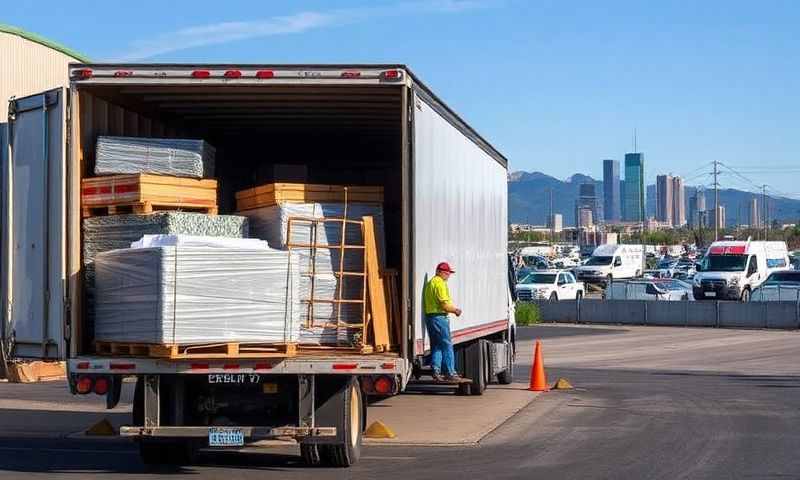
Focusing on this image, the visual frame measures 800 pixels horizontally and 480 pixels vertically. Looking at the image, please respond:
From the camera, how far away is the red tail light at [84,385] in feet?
42.5

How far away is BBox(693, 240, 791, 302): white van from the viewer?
56000mm

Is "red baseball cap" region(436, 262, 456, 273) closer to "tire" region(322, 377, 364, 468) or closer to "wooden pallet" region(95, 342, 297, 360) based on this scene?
"tire" region(322, 377, 364, 468)

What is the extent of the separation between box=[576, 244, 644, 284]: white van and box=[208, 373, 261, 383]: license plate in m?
65.4

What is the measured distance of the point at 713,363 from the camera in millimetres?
30672

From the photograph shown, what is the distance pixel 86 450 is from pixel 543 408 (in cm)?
749

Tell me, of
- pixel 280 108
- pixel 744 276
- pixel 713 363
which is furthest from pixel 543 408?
pixel 744 276

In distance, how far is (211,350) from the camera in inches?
490

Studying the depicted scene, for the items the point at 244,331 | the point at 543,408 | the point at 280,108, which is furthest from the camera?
the point at 543,408

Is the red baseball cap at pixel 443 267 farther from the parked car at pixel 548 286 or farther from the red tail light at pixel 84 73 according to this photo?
the parked car at pixel 548 286

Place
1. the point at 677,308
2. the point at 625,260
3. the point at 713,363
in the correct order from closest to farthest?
1. the point at 713,363
2. the point at 677,308
3. the point at 625,260

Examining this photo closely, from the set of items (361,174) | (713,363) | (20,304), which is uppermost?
(361,174)

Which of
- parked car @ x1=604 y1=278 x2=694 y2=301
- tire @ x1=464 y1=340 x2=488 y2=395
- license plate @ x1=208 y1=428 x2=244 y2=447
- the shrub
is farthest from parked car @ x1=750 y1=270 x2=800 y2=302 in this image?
license plate @ x1=208 y1=428 x2=244 y2=447

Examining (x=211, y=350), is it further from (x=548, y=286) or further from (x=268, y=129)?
(x=548, y=286)

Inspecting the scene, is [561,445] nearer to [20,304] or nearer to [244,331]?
[244,331]
